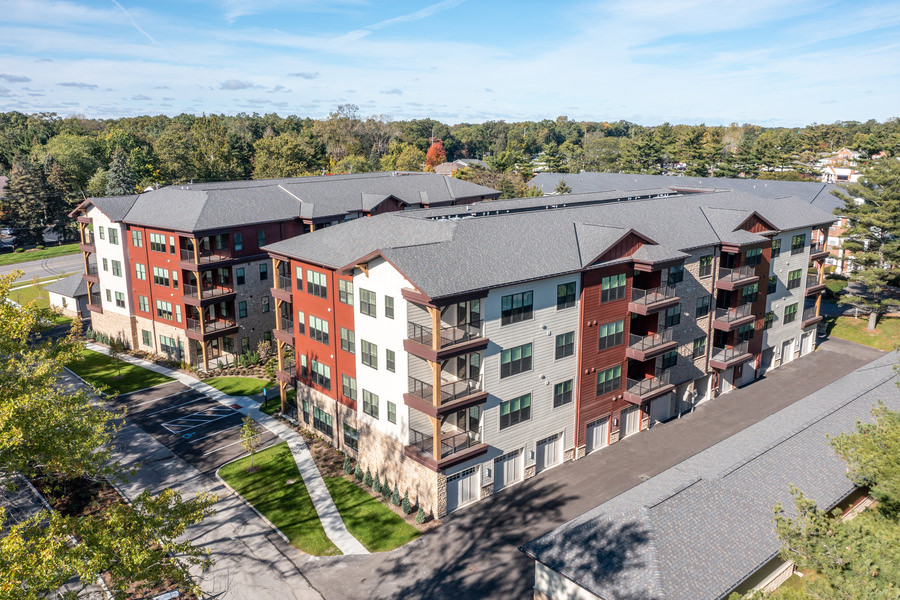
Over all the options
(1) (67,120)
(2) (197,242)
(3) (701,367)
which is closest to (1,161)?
(1) (67,120)

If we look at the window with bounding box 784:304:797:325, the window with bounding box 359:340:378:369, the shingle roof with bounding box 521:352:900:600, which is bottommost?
the shingle roof with bounding box 521:352:900:600

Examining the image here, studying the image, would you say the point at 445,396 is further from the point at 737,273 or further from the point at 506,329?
the point at 737,273

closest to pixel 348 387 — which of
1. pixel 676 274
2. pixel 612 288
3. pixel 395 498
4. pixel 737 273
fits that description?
pixel 395 498

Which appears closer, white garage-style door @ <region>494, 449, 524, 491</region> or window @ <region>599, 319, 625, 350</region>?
white garage-style door @ <region>494, 449, 524, 491</region>

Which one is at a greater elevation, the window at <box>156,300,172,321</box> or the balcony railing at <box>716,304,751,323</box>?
the balcony railing at <box>716,304,751,323</box>

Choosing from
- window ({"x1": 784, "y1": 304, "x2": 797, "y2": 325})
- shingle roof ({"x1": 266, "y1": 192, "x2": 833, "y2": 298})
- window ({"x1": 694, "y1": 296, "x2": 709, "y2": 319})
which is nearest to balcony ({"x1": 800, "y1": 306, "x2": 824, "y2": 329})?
window ({"x1": 784, "y1": 304, "x2": 797, "y2": 325})

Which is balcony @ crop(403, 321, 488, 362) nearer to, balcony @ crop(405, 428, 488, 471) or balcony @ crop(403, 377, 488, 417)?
balcony @ crop(403, 377, 488, 417)

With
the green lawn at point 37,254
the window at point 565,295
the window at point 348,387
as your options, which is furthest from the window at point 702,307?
the green lawn at point 37,254
